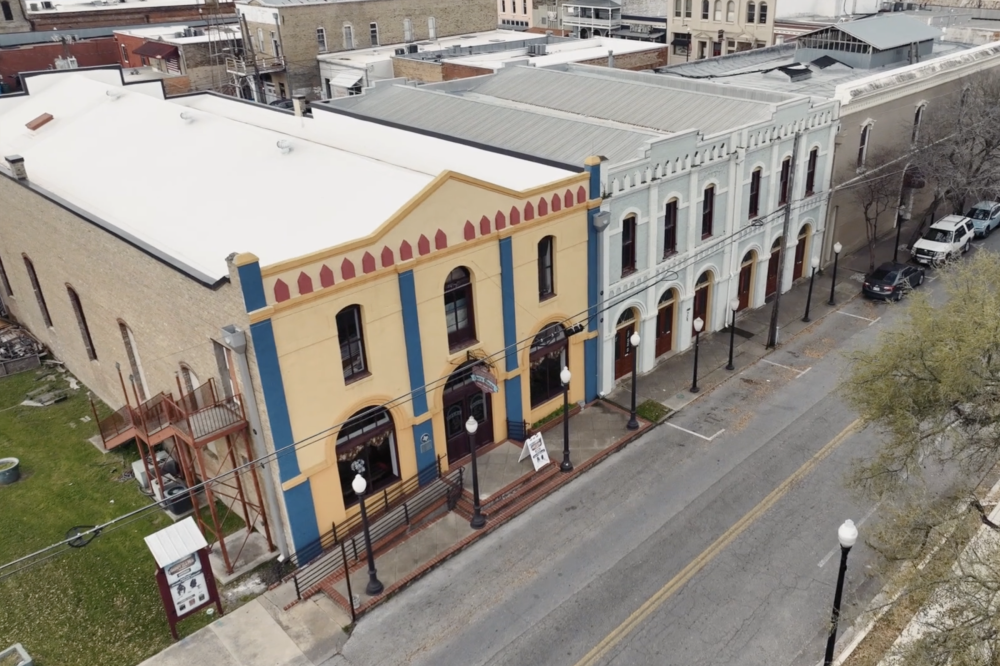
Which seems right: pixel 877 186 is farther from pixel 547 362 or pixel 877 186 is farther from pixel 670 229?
pixel 547 362

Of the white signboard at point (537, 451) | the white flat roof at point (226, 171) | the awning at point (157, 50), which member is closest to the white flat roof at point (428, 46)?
the awning at point (157, 50)

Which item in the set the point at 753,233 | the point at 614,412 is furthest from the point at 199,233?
the point at 753,233

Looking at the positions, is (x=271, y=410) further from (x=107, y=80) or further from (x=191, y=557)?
(x=107, y=80)

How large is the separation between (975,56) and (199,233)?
4104 centimetres

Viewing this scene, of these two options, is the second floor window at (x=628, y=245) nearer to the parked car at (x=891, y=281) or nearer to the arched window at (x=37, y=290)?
the parked car at (x=891, y=281)

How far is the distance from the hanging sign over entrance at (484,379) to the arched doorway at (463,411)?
0.23 meters

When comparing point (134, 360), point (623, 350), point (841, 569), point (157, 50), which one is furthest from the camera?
point (157, 50)

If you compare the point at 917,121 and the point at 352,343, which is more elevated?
the point at 352,343

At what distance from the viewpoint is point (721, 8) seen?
7162 cm

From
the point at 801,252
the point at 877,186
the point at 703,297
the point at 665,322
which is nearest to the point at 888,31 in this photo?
the point at 877,186

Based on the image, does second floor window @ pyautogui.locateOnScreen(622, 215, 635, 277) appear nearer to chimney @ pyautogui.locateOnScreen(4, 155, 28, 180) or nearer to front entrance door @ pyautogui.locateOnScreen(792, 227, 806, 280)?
front entrance door @ pyautogui.locateOnScreen(792, 227, 806, 280)

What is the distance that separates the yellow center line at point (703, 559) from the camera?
1712 centimetres

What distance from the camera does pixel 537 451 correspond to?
22.3 m

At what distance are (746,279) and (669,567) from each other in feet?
53.2
